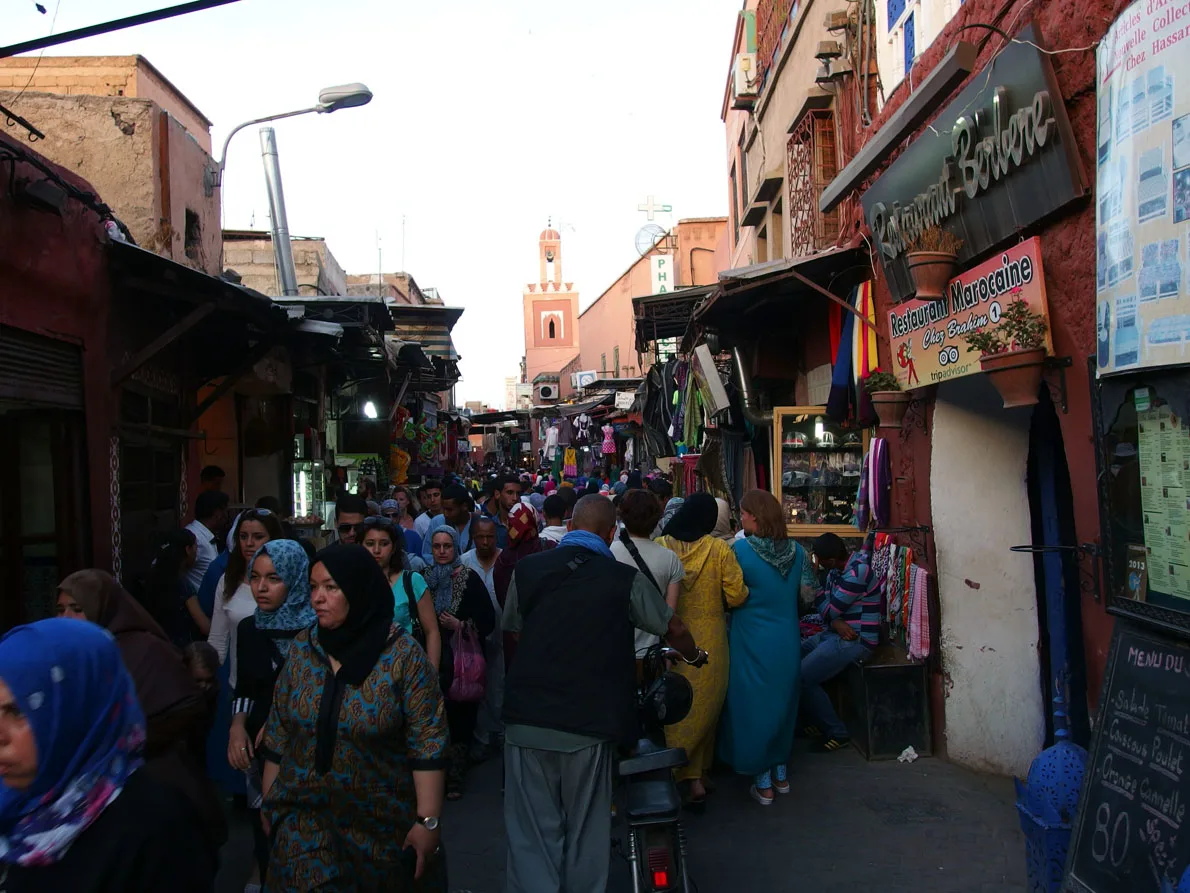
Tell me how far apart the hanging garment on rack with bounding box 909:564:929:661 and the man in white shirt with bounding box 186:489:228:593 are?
4.68 metres

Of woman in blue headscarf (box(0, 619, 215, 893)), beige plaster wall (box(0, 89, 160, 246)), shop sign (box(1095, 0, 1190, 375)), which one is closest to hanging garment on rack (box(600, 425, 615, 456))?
beige plaster wall (box(0, 89, 160, 246))

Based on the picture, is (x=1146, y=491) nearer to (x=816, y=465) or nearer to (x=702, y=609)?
(x=702, y=609)

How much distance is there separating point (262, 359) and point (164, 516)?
2000 millimetres

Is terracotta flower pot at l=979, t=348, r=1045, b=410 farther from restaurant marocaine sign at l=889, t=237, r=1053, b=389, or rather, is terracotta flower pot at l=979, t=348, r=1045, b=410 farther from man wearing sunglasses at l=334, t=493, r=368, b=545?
man wearing sunglasses at l=334, t=493, r=368, b=545

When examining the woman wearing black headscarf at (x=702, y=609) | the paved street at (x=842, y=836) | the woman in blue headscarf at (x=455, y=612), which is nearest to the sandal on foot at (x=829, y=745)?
the paved street at (x=842, y=836)

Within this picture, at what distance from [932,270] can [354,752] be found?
13.9ft

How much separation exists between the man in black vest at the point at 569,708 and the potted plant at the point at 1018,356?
2.18 metres

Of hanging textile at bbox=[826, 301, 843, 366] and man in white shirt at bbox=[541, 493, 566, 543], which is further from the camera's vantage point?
hanging textile at bbox=[826, 301, 843, 366]

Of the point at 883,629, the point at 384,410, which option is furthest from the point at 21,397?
the point at 384,410

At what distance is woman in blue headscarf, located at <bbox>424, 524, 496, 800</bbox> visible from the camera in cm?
594

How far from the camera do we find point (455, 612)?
597cm

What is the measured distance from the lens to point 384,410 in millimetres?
17891

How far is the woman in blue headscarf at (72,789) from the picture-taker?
6.19 ft

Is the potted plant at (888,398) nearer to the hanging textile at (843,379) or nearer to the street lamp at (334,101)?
the hanging textile at (843,379)
